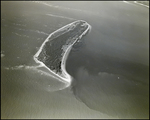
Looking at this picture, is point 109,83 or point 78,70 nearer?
point 109,83

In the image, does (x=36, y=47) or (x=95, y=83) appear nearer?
(x=95, y=83)

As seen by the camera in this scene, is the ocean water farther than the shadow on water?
No

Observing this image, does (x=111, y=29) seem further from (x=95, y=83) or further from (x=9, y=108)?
(x=9, y=108)

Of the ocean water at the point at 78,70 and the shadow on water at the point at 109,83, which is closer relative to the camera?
the ocean water at the point at 78,70

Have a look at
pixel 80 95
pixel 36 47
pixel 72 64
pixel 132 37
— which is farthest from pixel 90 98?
pixel 132 37

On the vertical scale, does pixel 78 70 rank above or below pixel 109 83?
above
